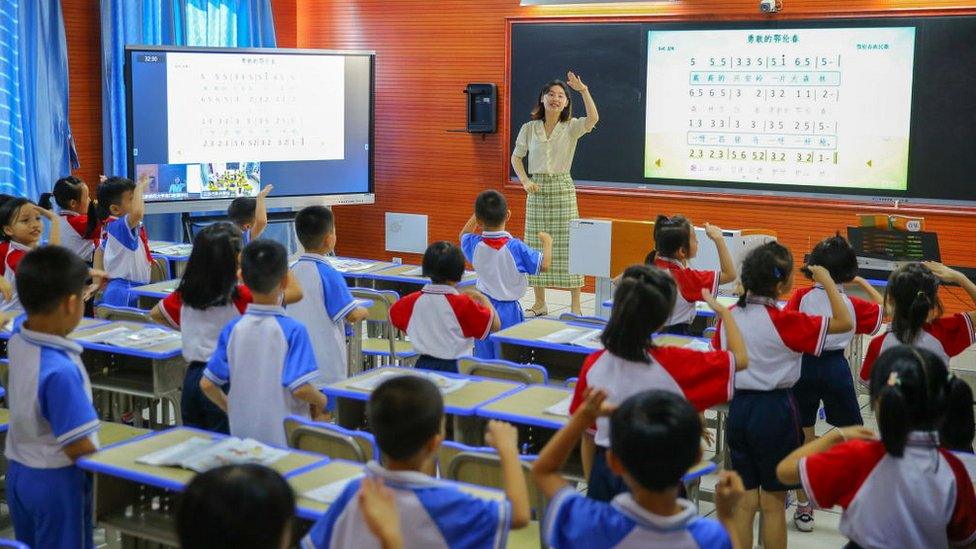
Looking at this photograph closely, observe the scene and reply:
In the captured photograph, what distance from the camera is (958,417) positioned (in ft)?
8.83

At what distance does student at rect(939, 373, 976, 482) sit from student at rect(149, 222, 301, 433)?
2382mm

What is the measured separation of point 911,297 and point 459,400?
154 centimetres

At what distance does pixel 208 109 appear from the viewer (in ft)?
29.5

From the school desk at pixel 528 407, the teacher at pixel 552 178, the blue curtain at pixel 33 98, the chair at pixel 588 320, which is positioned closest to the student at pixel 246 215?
the chair at pixel 588 320

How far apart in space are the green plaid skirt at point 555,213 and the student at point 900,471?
5.86m

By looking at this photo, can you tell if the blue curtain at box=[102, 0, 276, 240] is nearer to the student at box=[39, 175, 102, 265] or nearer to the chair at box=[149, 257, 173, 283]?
the chair at box=[149, 257, 173, 283]

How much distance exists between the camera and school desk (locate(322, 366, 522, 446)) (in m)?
3.90

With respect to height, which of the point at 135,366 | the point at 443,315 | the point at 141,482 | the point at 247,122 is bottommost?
the point at 135,366

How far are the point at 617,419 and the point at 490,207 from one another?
387 cm

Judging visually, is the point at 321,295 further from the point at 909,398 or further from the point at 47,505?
the point at 909,398

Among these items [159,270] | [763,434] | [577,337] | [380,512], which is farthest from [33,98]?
[380,512]

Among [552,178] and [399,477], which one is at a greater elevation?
[552,178]

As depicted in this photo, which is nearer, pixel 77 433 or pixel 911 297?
pixel 77 433

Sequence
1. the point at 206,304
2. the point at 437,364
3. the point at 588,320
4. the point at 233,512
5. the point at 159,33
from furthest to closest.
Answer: the point at 159,33
the point at 588,320
the point at 437,364
the point at 206,304
the point at 233,512
